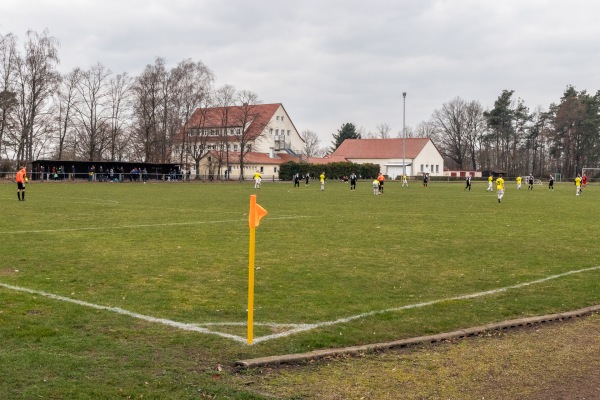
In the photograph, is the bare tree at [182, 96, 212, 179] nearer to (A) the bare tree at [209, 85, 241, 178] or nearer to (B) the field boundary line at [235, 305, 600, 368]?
(A) the bare tree at [209, 85, 241, 178]

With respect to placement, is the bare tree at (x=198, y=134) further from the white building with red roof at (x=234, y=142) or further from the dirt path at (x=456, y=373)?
the dirt path at (x=456, y=373)

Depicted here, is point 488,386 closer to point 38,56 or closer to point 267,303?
point 267,303

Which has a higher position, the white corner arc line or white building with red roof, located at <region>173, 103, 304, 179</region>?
white building with red roof, located at <region>173, 103, 304, 179</region>

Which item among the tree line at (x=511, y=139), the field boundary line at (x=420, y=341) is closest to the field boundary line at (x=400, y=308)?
the field boundary line at (x=420, y=341)

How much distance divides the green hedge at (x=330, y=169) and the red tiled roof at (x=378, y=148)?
11.9 meters

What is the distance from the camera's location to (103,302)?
27.4ft

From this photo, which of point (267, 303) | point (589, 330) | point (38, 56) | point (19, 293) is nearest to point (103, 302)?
point (19, 293)

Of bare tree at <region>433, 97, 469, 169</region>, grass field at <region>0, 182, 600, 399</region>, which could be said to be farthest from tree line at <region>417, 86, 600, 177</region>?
grass field at <region>0, 182, 600, 399</region>

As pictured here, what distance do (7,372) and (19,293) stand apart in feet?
12.0

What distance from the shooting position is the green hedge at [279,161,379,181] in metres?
92.1

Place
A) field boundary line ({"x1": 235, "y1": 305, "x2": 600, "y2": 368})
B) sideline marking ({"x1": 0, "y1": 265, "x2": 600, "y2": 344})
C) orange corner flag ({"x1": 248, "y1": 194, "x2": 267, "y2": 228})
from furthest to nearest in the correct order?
sideline marking ({"x1": 0, "y1": 265, "x2": 600, "y2": 344}), orange corner flag ({"x1": 248, "y1": 194, "x2": 267, "y2": 228}), field boundary line ({"x1": 235, "y1": 305, "x2": 600, "y2": 368})

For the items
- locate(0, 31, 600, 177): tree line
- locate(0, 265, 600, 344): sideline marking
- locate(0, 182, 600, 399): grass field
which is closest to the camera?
locate(0, 182, 600, 399): grass field

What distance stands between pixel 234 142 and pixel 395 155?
33297 mm

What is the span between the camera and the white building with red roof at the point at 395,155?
110 meters
